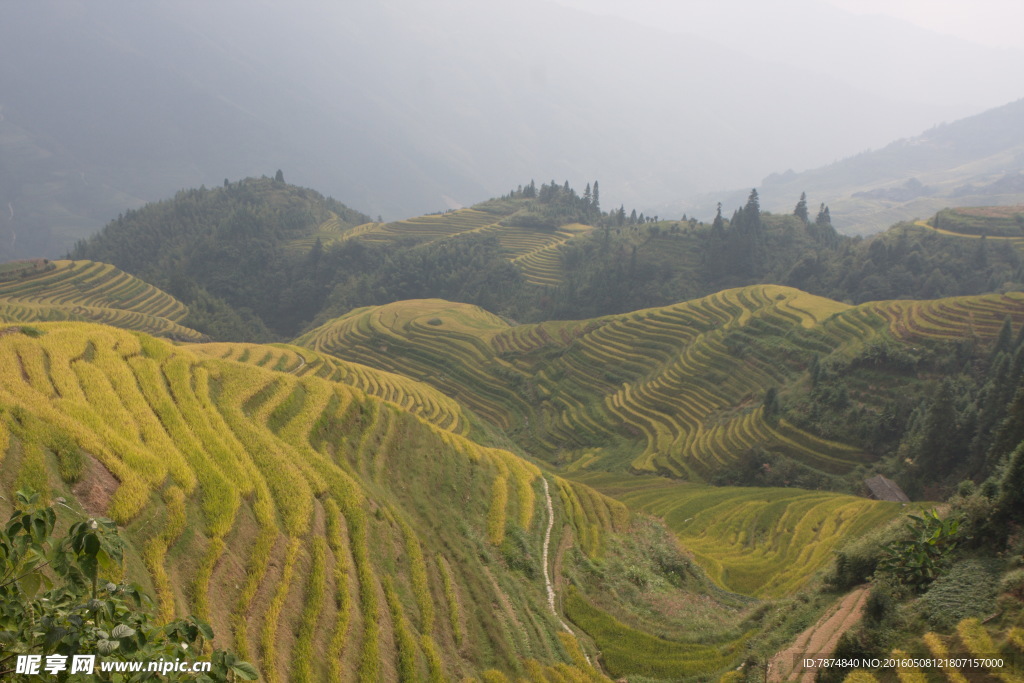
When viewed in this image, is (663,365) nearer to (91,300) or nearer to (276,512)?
(276,512)

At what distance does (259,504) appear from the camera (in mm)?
8922

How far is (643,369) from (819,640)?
38.3m

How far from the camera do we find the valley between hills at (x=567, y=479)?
24.5 ft

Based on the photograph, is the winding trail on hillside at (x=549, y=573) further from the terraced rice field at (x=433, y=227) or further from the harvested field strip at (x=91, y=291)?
the terraced rice field at (x=433, y=227)

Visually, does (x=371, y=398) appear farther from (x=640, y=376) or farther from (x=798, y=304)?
(x=798, y=304)

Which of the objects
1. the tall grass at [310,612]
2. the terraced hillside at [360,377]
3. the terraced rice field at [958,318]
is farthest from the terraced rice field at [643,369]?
the tall grass at [310,612]

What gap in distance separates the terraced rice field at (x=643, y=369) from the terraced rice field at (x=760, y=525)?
19.3ft

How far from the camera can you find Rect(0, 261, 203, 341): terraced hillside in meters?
Result: 57.7

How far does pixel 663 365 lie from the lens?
4597 cm

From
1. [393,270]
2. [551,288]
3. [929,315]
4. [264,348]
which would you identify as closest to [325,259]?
[393,270]

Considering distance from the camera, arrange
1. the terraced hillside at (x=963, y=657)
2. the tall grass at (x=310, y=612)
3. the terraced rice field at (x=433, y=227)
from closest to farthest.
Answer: the terraced hillside at (x=963, y=657), the tall grass at (x=310, y=612), the terraced rice field at (x=433, y=227)

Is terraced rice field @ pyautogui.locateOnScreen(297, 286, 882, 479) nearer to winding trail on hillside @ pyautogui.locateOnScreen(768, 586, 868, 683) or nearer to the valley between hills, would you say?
the valley between hills

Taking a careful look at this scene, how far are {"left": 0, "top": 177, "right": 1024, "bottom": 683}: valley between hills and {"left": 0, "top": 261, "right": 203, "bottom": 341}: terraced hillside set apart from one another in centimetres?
101

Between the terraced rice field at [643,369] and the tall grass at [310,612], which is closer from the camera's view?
the tall grass at [310,612]
